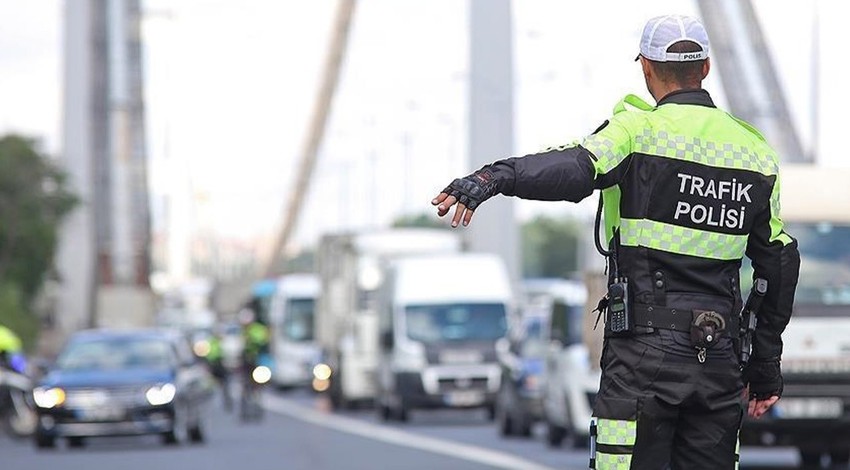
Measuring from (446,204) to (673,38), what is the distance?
0.89 meters

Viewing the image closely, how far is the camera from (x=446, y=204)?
6078 mm

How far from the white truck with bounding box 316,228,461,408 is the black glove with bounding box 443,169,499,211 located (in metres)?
32.1

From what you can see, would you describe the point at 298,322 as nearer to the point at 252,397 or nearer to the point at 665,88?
the point at 252,397

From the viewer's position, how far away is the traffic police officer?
6.39 meters

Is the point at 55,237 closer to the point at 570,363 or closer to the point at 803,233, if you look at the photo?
the point at 570,363

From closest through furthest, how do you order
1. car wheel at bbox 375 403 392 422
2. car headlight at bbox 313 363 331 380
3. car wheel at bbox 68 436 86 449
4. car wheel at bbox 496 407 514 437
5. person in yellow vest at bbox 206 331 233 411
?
car wheel at bbox 68 436 86 449, car wheel at bbox 496 407 514 437, car wheel at bbox 375 403 392 422, person in yellow vest at bbox 206 331 233 411, car headlight at bbox 313 363 331 380

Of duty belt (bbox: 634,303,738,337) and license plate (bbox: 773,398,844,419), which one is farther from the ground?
duty belt (bbox: 634,303,738,337)

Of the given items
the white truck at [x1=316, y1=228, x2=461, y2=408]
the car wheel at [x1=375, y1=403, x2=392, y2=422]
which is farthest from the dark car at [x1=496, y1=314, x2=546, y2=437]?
the white truck at [x1=316, y1=228, x2=461, y2=408]

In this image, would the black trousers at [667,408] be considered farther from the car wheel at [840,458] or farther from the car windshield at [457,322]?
the car windshield at [457,322]

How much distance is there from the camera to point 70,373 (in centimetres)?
2516

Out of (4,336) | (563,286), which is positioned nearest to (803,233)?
(563,286)

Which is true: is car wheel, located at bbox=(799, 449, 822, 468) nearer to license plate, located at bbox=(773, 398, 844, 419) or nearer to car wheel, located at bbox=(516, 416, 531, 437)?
license plate, located at bbox=(773, 398, 844, 419)

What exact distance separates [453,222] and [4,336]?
2354cm

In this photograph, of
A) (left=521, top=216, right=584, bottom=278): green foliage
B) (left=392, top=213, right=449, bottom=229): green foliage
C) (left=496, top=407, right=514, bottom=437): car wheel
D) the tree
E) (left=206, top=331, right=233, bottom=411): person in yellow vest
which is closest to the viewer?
(left=496, top=407, right=514, bottom=437): car wheel
